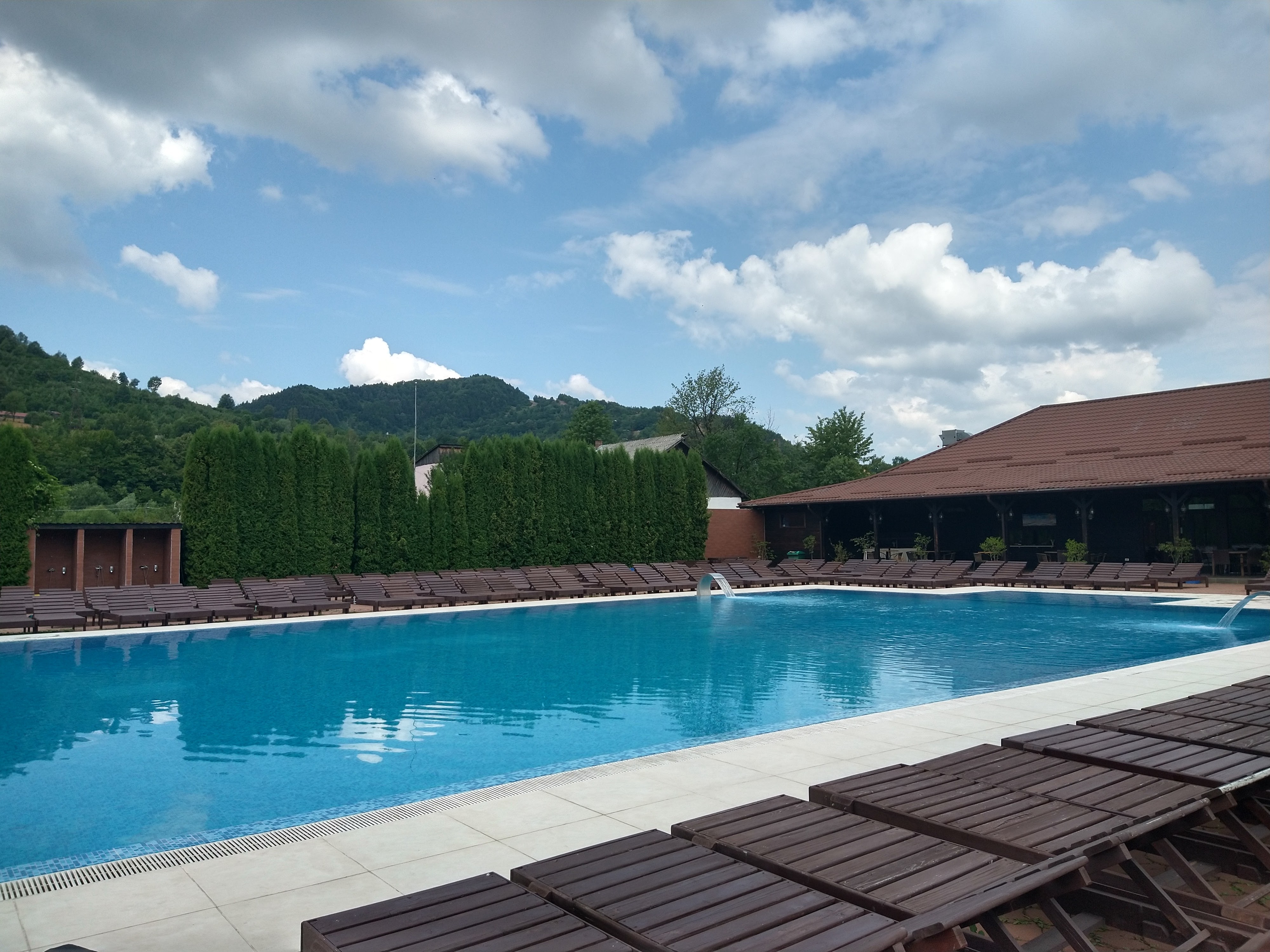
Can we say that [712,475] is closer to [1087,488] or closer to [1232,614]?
[1087,488]

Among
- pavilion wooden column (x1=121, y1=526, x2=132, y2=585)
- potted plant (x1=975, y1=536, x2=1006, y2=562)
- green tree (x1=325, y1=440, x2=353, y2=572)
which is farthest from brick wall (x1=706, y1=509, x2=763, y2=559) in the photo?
pavilion wooden column (x1=121, y1=526, x2=132, y2=585)

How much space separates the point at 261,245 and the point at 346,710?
1591 centimetres

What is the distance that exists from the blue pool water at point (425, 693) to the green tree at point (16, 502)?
4130 millimetres

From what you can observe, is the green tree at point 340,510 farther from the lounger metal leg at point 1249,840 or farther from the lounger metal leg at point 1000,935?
the lounger metal leg at point 1000,935

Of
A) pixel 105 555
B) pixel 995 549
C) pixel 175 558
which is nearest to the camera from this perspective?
pixel 175 558

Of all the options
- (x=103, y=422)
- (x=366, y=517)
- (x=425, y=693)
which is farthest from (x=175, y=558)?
(x=103, y=422)

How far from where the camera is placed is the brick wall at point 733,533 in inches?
1137

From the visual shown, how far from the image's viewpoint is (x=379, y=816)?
189 inches

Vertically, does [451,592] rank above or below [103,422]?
below

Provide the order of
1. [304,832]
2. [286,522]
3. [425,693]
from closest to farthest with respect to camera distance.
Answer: [304,832] < [425,693] < [286,522]

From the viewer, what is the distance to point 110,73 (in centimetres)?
1040

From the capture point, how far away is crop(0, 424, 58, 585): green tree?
1666 cm

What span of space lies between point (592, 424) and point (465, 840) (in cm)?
6145

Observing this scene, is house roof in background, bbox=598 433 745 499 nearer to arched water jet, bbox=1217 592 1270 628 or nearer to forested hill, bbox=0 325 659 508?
forested hill, bbox=0 325 659 508
